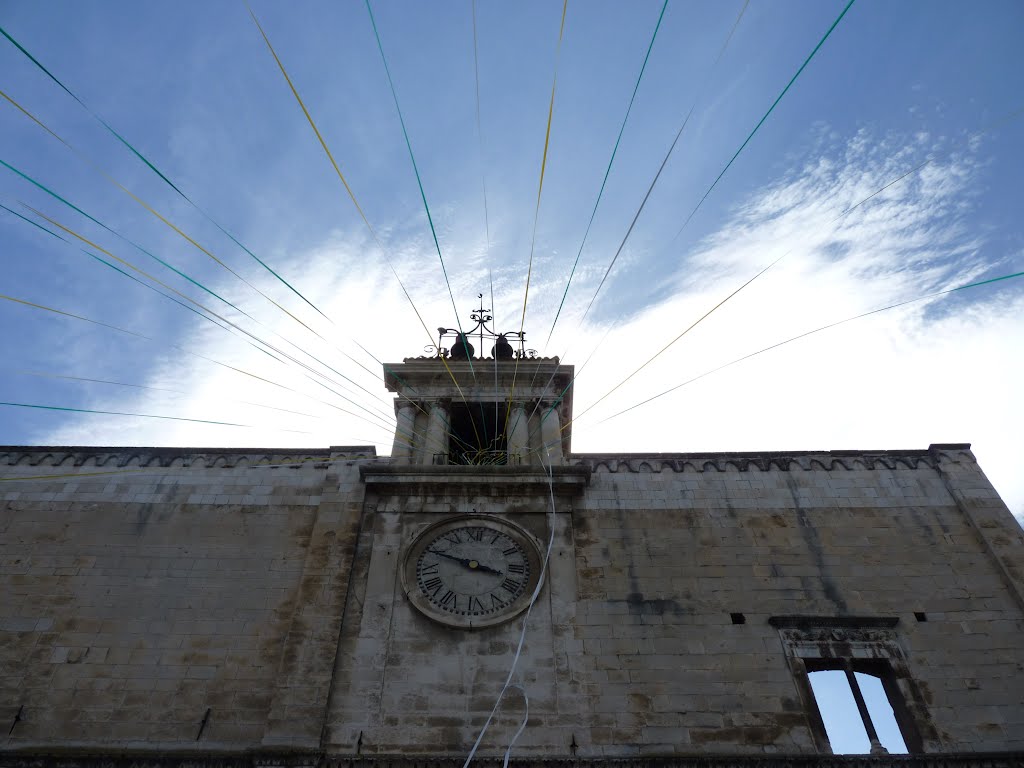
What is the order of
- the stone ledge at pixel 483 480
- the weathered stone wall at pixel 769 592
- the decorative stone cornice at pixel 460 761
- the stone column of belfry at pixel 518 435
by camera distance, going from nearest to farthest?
the decorative stone cornice at pixel 460 761 < the weathered stone wall at pixel 769 592 < the stone ledge at pixel 483 480 < the stone column of belfry at pixel 518 435

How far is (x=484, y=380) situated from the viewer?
18438 millimetres

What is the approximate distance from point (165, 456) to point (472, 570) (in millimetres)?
7281

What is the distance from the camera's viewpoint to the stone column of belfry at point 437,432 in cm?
1628

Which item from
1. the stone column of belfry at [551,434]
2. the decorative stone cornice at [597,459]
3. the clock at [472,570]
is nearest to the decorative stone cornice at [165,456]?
the decorative stone cornice at [597,459]

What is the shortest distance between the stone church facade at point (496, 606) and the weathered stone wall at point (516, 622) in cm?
4

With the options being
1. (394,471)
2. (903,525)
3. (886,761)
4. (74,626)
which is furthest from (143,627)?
(903,525)

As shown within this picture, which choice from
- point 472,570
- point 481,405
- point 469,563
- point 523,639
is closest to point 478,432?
point 481,405

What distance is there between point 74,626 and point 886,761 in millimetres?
13388

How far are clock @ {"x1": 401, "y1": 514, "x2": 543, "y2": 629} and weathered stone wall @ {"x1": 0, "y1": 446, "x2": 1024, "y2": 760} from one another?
31 cm

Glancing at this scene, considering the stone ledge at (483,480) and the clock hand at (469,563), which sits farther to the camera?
the stone ledge at (483,480)

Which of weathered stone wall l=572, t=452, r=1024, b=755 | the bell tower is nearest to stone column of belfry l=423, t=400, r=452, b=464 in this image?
the bell tower

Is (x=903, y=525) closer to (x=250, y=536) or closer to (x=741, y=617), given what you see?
(x=741, y=617)

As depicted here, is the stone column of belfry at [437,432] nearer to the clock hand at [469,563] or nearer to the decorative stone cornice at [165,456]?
the decorative stone cornice at [165,456]

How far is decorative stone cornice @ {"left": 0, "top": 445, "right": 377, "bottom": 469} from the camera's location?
1506cm
